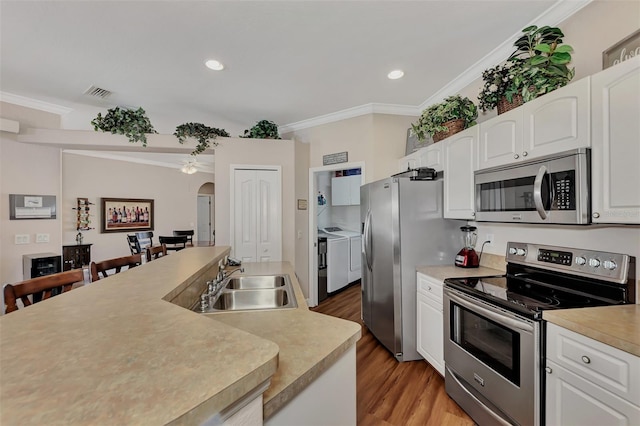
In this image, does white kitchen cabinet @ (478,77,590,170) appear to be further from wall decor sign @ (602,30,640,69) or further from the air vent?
the air vent

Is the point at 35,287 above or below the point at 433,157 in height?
below

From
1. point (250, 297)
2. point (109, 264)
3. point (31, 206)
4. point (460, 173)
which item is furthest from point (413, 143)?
point (31, 206)

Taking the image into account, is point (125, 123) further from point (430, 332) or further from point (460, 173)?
point (430, 332)

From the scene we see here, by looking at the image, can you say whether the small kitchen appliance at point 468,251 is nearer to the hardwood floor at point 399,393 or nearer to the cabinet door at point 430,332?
the cabinet door at point 430,332

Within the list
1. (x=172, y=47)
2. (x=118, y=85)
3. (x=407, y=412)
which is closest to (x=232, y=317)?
(x=407, y=412)

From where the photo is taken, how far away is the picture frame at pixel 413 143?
318cm

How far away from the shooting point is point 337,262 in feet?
15.9

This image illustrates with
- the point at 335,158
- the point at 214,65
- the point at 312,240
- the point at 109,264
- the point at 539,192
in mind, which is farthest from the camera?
the point at 312,240

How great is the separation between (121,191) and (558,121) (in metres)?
7.17

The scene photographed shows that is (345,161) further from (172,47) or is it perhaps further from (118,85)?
(118,85)

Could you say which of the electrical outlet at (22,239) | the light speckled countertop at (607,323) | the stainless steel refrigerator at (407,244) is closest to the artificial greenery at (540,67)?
the stainless steel refrigerator at (407,244)

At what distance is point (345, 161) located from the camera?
3855mm

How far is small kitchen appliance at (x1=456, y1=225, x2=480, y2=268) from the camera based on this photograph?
251 cm

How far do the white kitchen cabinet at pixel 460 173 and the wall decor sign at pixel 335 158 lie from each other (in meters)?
1.44
